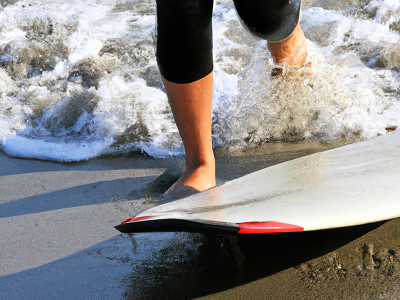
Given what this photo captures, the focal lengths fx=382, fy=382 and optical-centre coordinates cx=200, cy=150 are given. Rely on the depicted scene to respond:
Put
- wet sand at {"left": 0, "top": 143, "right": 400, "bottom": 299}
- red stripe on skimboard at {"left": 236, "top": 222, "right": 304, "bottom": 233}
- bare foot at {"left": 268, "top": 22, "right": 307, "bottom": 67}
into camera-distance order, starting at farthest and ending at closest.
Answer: bare foot at {"left": 268, "top": 22, "right": 307, "bottom": 67}, wet sand at {"left": 0, "top": 143, "right": 400, "bottom": 299}, red stripe on skimboard at {"left": 236, "top": 222, "right": 304, "bottom": 233}

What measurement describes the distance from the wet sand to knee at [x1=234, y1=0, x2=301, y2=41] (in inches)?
29.9

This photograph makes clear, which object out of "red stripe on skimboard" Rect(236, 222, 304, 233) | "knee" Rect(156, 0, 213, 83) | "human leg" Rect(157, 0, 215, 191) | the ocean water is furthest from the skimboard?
the ocean water

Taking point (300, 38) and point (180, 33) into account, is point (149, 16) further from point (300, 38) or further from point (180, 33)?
point (180, 33)

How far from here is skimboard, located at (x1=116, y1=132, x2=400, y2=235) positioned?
875 millimetres

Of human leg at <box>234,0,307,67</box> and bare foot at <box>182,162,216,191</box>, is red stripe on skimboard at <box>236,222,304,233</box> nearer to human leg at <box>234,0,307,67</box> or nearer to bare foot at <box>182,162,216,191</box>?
bare foot at <box>182,162,216,191</box>

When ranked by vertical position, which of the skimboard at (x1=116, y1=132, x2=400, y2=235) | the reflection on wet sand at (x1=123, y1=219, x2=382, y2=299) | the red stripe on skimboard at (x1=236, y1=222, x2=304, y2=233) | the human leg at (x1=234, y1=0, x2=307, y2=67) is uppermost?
the human leg at (x1=234, y1=0, x2=307, y2=67)

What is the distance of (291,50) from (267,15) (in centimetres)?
59

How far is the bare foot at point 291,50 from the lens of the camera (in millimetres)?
1842

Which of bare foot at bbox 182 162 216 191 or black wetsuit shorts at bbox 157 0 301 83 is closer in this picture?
black wetsuit shorts at bbox 157 0 301 83

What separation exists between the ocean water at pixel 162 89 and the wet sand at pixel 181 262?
634mm

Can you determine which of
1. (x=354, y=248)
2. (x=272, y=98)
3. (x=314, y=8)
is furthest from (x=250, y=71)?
(x=314, y=8)

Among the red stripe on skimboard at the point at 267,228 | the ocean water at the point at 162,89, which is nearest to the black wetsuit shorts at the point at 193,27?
the ocean water at the point at 162,89

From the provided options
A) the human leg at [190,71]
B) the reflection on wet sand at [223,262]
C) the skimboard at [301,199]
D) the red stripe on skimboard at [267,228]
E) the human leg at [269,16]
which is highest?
the human leg at [269,16]

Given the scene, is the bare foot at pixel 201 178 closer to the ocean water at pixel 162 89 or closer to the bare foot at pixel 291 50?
the ocean water at pixel 162 89
